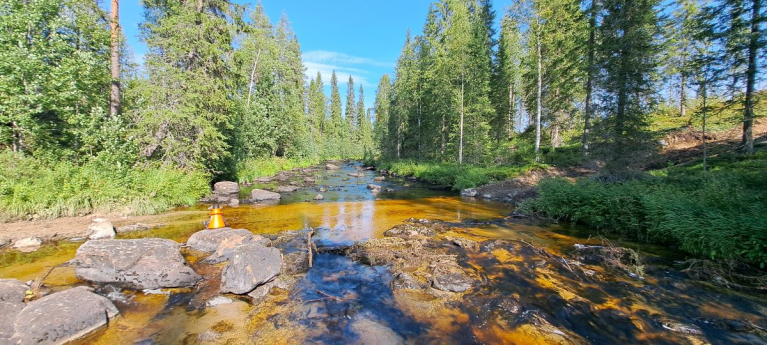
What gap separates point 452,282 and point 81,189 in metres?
13.6

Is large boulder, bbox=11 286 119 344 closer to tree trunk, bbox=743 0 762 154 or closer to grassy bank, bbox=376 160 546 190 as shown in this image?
grassy bank, bbox=376 160 546 190

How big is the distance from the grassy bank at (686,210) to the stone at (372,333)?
805cm

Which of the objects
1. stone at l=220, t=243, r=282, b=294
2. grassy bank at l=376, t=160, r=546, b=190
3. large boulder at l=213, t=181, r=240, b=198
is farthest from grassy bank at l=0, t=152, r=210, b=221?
grassy bank at l=376, t=160, r=546, b=190

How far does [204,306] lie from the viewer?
5301 mm

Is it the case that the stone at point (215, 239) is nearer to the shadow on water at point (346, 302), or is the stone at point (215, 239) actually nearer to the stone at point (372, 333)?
the shadow on water at point (346, 302)

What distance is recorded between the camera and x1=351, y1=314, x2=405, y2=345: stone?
4.44 meters

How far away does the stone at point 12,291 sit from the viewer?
4.53 metres

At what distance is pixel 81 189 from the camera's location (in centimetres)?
1062

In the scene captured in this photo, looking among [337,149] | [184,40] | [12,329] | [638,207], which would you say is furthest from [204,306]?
[337,149]

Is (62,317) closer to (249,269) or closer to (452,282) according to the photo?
(249,269)

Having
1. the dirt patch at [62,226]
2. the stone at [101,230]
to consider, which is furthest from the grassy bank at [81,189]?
the stone at [101,230]

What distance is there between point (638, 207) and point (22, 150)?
74.3 ft

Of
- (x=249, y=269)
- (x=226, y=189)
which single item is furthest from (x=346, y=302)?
(x=226, y=189)

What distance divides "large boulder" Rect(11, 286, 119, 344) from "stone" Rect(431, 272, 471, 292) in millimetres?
5937
